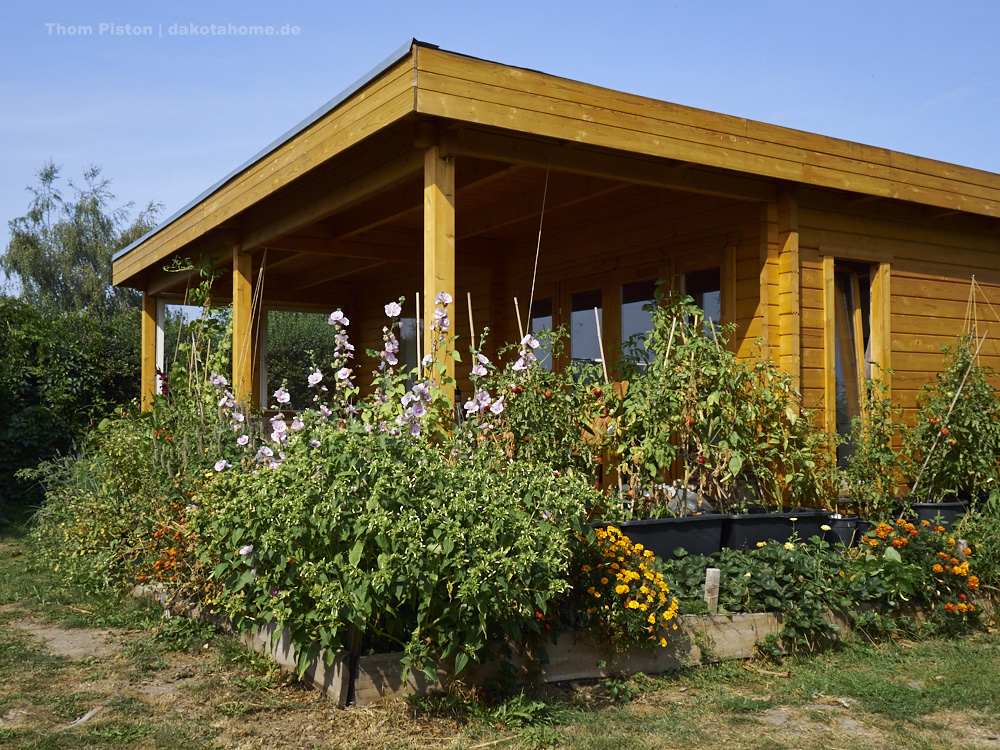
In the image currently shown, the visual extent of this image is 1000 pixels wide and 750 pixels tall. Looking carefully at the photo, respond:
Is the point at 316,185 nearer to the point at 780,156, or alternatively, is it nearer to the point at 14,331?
the point at 780,156

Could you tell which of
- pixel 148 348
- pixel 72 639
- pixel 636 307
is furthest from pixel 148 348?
pixel 72 639

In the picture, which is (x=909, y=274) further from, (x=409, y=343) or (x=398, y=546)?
(x=409, y=343)

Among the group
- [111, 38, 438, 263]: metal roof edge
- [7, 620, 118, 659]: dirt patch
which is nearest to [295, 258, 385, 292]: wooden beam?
[111, 38, 438, 263]: metal roof edge

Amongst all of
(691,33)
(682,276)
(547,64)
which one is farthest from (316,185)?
(691,33)

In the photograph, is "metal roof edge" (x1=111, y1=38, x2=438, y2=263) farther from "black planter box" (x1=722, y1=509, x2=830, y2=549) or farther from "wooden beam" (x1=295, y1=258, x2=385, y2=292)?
"black planter box" (x1=722, y1=509, x2=830, y2=549)

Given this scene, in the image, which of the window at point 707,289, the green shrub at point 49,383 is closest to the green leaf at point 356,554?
the window at point 707,289

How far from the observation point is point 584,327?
8102 millimetres

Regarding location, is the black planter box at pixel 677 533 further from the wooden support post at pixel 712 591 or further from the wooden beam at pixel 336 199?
the wooden beam at pixel 336 199

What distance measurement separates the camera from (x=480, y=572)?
3.20 meters

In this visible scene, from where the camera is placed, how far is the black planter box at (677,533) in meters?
4.52

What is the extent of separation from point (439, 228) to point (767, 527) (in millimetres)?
2451

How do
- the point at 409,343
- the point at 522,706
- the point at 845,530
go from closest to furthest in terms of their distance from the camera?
the point at 522,706 → the point at 845,530 → the point at 409,343

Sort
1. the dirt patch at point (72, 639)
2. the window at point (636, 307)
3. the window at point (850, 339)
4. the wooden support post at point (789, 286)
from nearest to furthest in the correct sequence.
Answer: the dirt patch at point (72, 639) → the wooden support post at point (789, 286) → the window at point (850, 339) → the window at point (636, 307)

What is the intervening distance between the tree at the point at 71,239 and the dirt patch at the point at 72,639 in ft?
82.8
